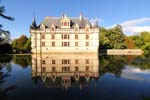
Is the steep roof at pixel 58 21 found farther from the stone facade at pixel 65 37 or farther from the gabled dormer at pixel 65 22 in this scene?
the gabled dormer at pixel 65 22

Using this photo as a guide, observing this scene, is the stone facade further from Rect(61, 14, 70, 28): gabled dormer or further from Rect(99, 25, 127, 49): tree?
Rect(99, 25, 127, 49): tree

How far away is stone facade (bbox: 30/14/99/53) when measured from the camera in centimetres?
5209

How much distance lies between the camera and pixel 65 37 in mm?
52562

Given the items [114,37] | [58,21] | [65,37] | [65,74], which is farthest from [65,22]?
[65,74]

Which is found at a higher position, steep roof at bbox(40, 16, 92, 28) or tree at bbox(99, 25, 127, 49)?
steep roof at bbox(40, 16, 92, 28)

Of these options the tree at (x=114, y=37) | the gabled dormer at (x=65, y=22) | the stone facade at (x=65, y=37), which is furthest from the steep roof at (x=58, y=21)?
the tree at (x=114, y=37)

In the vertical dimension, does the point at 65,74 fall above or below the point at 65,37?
below

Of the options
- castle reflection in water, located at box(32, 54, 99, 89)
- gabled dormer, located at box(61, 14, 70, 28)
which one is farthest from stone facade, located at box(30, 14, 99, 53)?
castle reflection in water, located at box(32, 54, 99, 89)

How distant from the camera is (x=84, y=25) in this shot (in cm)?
5409

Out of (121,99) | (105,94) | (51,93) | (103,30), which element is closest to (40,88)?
(51,93)

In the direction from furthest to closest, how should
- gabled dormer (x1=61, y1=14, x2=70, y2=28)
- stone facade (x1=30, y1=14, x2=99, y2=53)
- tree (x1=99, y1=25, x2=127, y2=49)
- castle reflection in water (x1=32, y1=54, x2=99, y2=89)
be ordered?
tree (x1=99, y1=25, x2=127, y2=49)
gabled dormer (x1=61, y1=14, x2=70, y2=28)
stone facade (x1=30, y1=14, x2=99, y2=53)
castle reflection in water (x1=32, y1=54, x2=99, y2=89)

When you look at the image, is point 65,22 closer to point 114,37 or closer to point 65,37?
point 65,37

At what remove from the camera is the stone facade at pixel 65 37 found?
52094mm

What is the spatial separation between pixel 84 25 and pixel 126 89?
141 feet
